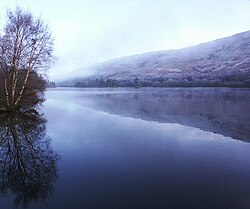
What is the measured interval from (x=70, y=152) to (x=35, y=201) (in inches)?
223

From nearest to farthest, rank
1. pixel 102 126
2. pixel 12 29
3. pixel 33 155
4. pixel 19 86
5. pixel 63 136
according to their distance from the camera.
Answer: pixel 33 155
pixel 63 136
pixel 102 126
pixel 12 29
pixel 19 86

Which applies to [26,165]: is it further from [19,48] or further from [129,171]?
[19,48]

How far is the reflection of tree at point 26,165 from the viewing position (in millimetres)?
8531

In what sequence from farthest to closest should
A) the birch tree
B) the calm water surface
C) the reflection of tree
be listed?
1. the birch tree
2. the reflection of tree
3. the calm water surface

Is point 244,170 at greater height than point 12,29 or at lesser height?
lesser

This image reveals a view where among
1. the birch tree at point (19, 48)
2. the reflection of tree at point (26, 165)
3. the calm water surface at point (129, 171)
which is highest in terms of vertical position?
the birch tree at point (19, 48)

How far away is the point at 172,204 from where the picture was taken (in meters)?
7.60

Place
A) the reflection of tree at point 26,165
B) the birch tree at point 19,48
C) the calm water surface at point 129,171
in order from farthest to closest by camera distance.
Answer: the birch tree at point 19,48
the reflection of tree at point 26,165
the calm water surface at point 129,171

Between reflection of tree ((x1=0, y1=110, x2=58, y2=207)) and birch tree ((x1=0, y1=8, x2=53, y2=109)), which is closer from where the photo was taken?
reflection of tree ((x1=0, y1=110, x2=58, y2=207))

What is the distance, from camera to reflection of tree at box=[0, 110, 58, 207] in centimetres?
853

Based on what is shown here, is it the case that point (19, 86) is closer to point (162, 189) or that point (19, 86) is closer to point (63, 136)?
point (63, 136)

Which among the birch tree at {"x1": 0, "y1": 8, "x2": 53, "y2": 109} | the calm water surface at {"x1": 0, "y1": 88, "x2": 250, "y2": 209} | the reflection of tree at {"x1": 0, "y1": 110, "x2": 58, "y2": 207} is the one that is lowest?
the calm water surface at {"x1": 0, "y1": 88, "x2": 250, "y2": 209}

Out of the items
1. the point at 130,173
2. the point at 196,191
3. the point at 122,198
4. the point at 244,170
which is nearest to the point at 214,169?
the point at 244,170

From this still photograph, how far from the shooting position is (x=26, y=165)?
436 inches
